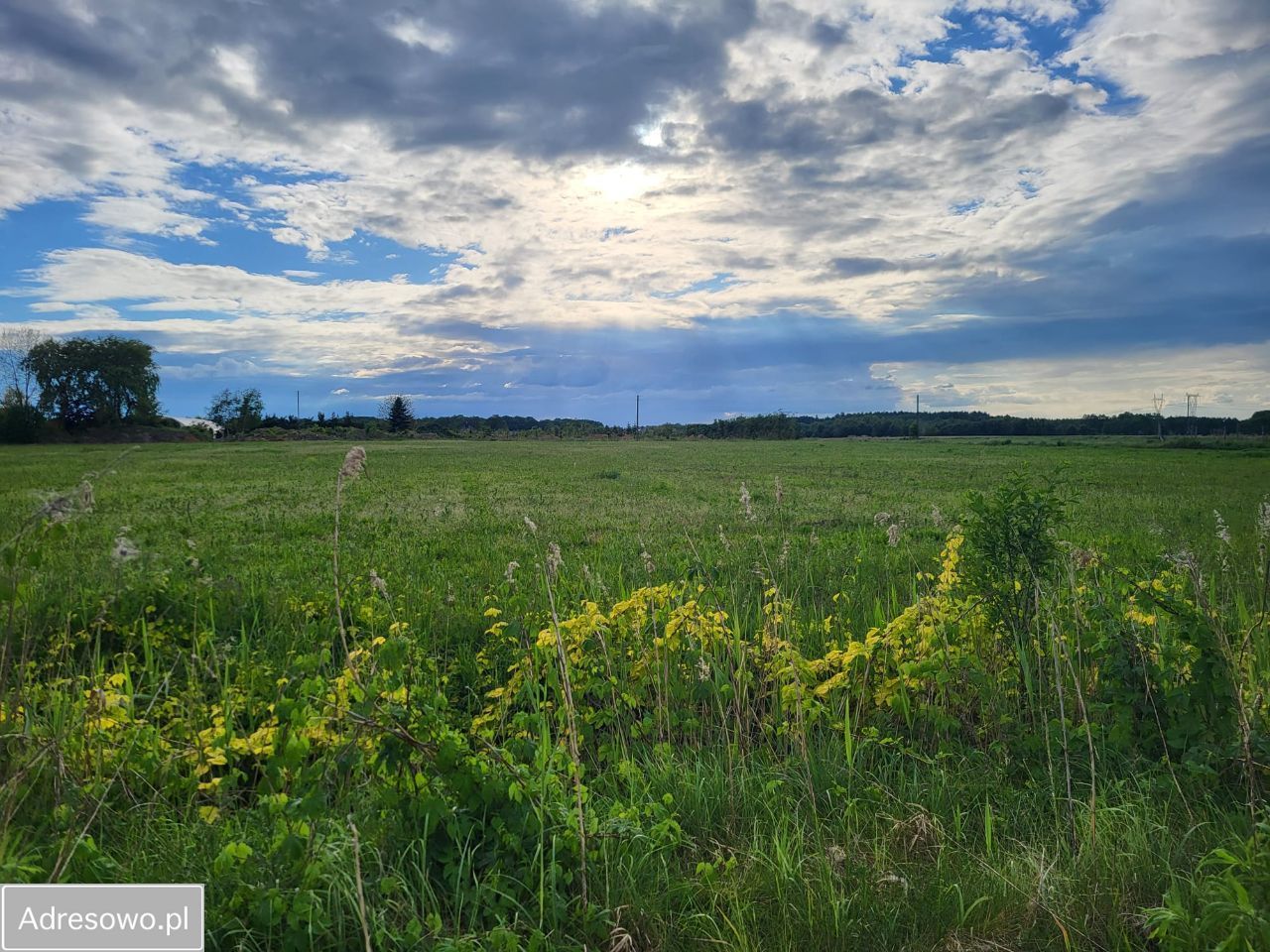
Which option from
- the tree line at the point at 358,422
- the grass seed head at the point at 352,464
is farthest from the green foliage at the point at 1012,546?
the tree line at the point at 358,422

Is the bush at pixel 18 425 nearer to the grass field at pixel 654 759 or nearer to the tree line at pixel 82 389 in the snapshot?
the tree line at pixel 82 389

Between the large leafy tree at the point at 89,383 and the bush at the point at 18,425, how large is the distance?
3.42m

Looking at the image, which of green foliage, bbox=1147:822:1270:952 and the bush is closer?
green foliage, bbox=1147:822:1270:952

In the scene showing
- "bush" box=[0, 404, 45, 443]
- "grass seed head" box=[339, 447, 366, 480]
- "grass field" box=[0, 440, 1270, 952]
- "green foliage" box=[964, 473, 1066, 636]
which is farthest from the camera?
"bush" box=[0, 404, 45, 443]

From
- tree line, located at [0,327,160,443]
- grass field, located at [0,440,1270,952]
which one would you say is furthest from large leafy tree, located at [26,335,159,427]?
grass field, located at [0,440,1270,952]

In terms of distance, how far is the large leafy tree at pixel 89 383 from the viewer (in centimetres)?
6694

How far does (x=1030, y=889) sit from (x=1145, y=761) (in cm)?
166

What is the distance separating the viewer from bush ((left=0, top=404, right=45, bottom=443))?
59.1 m

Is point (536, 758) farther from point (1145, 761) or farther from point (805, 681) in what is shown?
point (1145, 761)

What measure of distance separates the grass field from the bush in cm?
6833

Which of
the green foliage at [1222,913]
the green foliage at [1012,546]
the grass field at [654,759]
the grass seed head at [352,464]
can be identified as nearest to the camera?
the green foliage at [1222,913]

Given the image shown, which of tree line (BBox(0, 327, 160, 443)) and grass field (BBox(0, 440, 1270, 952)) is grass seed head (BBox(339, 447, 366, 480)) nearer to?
grass field (BBox(0, 440, 1270, 952))

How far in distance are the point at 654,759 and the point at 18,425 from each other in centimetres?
7497

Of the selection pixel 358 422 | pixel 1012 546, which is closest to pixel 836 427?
pixel 358 422
